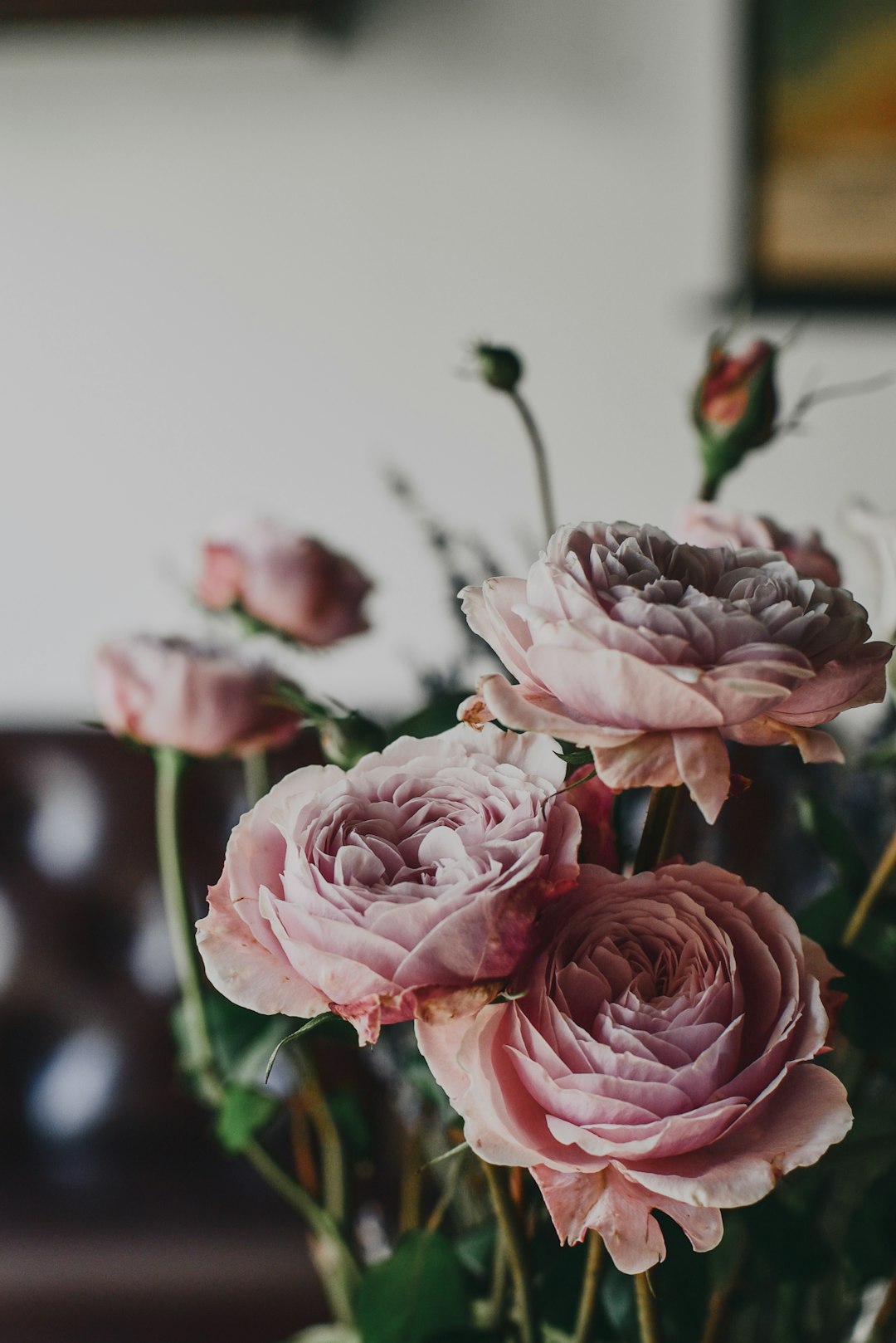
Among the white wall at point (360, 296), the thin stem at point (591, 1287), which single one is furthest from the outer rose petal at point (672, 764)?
the white wall at point (360, 296)

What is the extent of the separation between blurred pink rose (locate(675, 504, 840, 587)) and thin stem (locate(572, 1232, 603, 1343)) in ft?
0.54

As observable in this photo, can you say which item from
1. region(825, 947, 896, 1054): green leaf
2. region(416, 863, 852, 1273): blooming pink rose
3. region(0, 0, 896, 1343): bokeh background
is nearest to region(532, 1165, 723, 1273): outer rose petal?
region(416, 863, 852, 1273): blooming pink rose

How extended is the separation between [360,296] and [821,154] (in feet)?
1.53

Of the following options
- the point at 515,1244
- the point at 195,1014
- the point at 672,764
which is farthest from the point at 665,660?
the point at 195,1014

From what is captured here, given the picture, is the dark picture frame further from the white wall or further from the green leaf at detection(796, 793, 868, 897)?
the green leaf at detection(796, 793, 868, 897)

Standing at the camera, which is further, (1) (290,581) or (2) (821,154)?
(2) (821,154)

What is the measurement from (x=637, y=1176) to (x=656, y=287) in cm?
102

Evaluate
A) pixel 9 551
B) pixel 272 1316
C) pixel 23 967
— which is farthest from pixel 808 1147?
pixel 9 551

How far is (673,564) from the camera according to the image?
8.2 inches

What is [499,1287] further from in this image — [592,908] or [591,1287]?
[592,908]

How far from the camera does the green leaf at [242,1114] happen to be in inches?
14.6

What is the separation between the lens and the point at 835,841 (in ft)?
1.13

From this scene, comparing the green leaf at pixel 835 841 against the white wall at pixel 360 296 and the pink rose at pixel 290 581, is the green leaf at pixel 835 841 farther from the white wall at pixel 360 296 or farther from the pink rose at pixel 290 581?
the white wall at pixel 360 296

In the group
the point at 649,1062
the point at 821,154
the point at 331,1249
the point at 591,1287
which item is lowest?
the point at 331,1249
